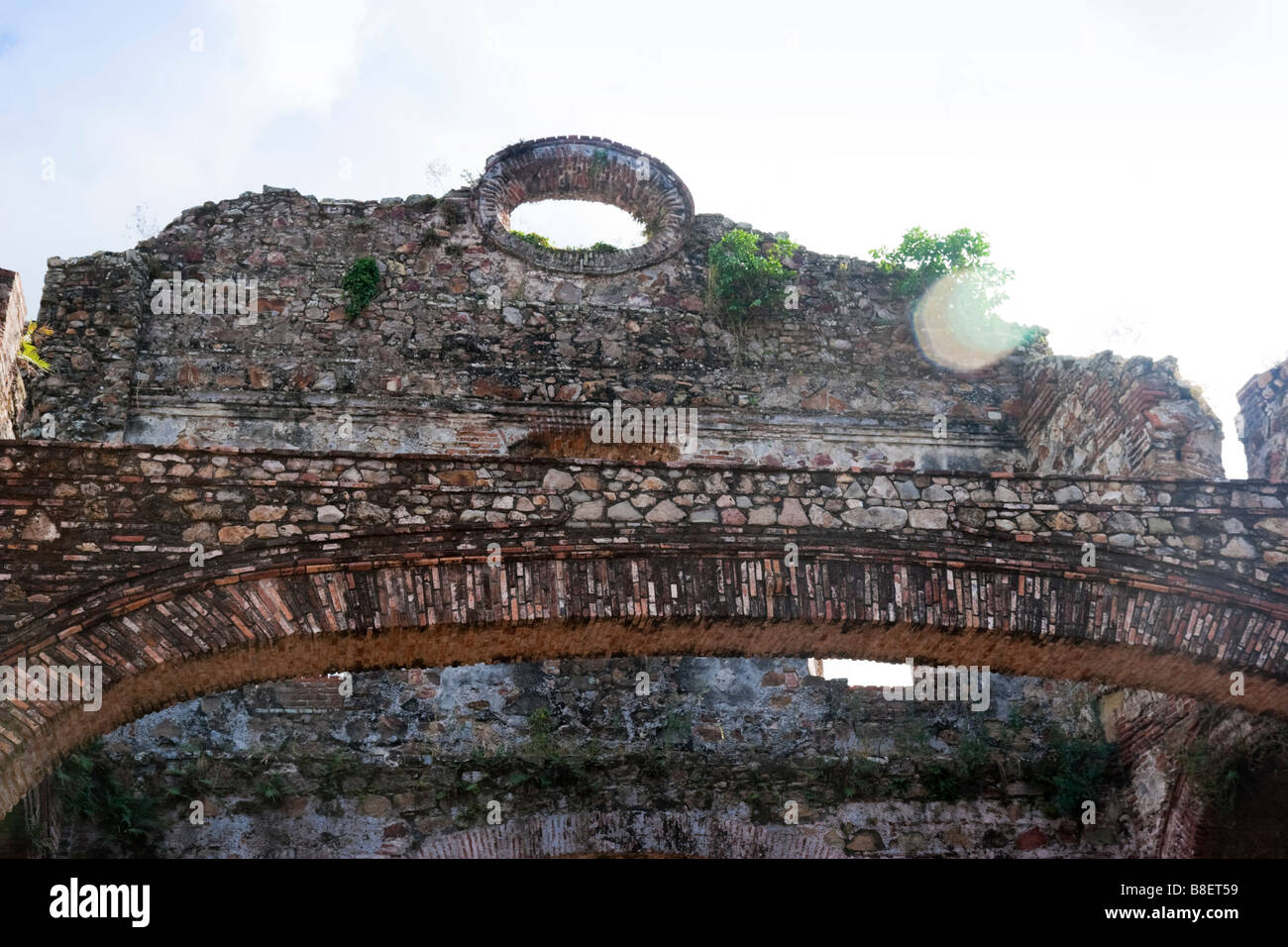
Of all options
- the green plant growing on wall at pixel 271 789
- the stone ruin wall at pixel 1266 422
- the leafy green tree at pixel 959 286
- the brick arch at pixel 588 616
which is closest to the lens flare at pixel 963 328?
the leafy green tree at pixel 959 286

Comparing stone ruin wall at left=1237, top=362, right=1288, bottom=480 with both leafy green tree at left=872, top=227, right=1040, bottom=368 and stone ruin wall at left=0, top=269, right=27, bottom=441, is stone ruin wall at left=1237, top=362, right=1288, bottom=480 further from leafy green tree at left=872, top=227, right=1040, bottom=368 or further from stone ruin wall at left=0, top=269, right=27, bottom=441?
stone ruin wall at left=0, top=269, right=27, bottom=441

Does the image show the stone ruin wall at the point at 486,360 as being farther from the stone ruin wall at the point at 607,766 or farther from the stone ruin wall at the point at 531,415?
the stone ruin wall at the point at 607,766

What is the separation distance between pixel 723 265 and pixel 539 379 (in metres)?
2.35

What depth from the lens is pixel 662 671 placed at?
11.0 metres

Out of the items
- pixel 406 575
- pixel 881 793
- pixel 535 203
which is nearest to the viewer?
pixel 406 575

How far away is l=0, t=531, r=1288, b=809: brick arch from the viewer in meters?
6.25

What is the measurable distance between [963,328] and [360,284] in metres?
6.30

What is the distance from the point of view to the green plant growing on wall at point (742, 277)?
42.9 feet

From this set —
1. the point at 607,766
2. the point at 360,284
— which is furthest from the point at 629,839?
the point at 360,284

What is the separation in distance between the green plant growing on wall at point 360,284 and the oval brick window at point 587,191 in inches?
50.6

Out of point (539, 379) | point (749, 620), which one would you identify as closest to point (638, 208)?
point (539, 379)

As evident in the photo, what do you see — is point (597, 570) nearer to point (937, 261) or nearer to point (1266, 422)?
point (1266, 422)

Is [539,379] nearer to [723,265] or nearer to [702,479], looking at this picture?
[723,265]

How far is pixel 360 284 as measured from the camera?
41.4 feet
